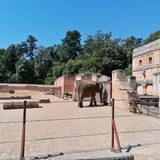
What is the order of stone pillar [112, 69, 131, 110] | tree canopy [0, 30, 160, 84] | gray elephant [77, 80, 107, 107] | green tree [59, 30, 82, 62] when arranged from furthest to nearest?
1. green tree [59, 30, 82, 62]
2. tree canopy [0, 30, 160, 84]
3. gray elephant [77, 80, 107, 107]
4. stone pillar [112, 69, 131, 110]

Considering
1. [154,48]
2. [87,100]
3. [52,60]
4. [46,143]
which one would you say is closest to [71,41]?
[52,60]

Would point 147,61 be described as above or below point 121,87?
above

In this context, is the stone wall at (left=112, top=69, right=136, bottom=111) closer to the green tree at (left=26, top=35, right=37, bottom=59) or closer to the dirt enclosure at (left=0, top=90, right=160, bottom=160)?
the dirt enclosure at (left=0, top=90, right=160, bottom=160)

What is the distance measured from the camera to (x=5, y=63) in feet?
238

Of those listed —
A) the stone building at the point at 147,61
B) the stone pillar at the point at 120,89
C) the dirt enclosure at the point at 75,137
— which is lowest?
the dirt enclosure at the point at 75,137

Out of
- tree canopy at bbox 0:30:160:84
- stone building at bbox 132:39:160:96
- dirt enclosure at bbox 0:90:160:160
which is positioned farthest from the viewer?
tree canopy at bbox 0:30:160:84

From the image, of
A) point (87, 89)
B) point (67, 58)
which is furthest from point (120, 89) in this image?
point (67, 58)

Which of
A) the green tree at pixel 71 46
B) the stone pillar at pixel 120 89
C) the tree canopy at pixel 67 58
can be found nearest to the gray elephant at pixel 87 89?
the stone pillar at pixel 120 89

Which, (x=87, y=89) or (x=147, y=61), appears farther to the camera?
(x=147, y=61)

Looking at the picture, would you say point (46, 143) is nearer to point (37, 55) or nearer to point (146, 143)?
point (146, 143)

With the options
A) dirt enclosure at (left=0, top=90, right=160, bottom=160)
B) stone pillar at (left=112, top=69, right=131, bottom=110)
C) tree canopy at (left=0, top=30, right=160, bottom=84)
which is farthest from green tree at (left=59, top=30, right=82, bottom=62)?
dirt enclosure at (left=0, top=90, right=160, bottom=160)

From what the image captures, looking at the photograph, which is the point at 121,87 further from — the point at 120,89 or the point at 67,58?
the point at 67,58

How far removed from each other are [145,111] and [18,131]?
23.2ft

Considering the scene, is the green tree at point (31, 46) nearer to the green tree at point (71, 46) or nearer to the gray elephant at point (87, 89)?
the green tree at point (71, 46)
